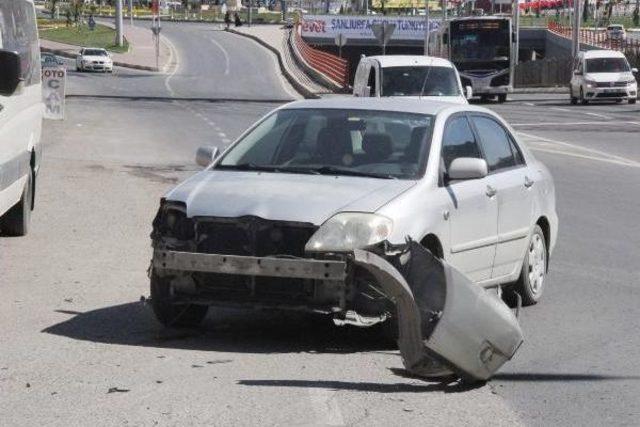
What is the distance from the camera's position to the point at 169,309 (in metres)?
9.12

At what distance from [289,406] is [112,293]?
3.95 meters

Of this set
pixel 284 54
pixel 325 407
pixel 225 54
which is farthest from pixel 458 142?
pixel 225 54

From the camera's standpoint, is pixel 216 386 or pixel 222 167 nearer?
pixel 216 386

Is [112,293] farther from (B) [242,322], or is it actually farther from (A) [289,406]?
(A) [289,406]

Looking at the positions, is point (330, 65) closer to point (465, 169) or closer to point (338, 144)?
point (338, 144)

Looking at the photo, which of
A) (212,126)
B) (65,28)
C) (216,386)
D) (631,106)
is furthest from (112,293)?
(65,28)

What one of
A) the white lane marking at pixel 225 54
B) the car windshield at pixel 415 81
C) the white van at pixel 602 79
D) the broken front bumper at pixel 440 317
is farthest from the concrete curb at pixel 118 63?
the broken front bumper at pixel 440 317

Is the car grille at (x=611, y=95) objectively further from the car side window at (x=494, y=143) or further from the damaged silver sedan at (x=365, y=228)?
the damaged silver sedan at (x=365, y=228)

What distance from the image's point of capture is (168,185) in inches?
806

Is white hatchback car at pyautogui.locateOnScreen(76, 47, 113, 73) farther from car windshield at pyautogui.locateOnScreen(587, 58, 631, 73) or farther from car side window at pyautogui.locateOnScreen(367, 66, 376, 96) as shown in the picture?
car side window at pyautogui.locateOnScreen(367, 66, 376, 96)

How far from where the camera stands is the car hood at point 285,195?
8575 mm

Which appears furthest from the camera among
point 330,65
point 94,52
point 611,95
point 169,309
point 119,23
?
point 119,23

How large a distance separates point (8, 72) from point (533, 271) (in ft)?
13.5

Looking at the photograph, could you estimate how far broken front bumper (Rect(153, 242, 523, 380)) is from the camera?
771 cm
